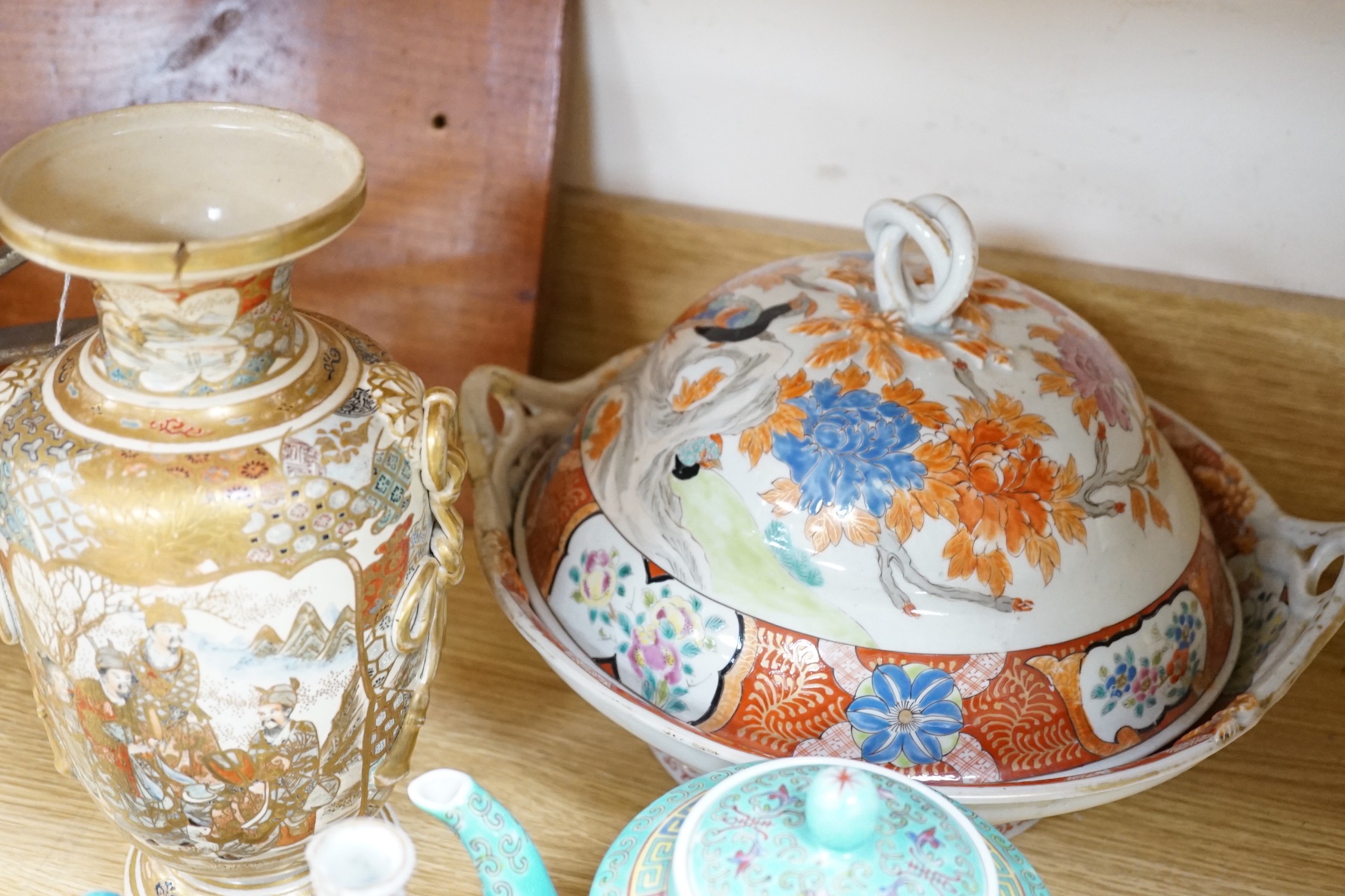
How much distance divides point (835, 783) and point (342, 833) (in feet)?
0.67

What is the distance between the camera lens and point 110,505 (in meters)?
0.53

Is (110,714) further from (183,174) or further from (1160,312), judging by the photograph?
(1160,312)

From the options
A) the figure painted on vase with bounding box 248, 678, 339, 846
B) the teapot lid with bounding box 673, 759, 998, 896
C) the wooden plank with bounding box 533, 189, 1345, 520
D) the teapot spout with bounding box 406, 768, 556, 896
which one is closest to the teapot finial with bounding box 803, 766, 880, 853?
the teapot lid with bounding box 673, 759, 998, 896

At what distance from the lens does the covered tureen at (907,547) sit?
2.26 ft

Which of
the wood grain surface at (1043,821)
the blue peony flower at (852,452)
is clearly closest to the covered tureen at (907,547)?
the blue peony flower at (852,452)

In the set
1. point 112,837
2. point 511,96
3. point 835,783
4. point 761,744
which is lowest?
point 112,837

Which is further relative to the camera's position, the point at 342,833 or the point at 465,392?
the point at 465,392

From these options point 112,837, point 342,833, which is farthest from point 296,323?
point 112,837

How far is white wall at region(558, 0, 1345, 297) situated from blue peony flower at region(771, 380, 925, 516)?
15.5 inches

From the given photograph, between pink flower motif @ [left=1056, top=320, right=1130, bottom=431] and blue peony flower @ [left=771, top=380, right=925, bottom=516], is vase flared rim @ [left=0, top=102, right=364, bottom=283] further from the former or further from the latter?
pink flower motif @ [left=1056, top=320, right=1130, bottom=431]

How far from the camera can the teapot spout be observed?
0.55 m

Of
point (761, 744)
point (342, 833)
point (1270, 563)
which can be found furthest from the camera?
point (1270, 563)

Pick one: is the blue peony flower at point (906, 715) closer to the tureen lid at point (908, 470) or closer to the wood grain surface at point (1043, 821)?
the tureen lid at point (908, 470)

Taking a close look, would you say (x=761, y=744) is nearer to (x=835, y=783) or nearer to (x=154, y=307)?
(x=835, y=783)
